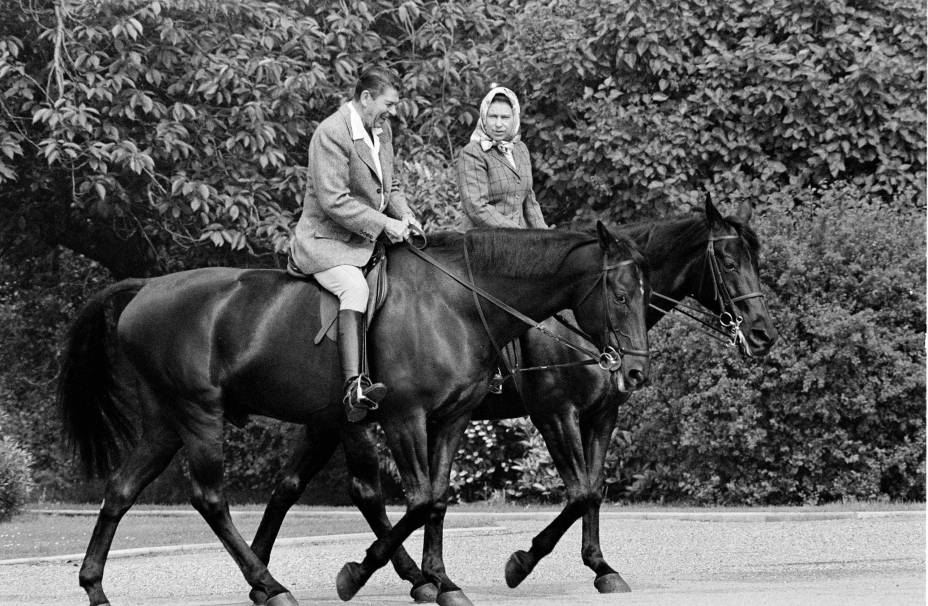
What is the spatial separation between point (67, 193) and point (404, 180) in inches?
166

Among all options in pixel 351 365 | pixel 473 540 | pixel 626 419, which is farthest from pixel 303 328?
pixel 626 419

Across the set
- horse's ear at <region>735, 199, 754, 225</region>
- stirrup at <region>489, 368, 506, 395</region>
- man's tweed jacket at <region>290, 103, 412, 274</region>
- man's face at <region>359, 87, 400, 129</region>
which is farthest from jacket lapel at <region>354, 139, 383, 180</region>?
horse's ear at <region>735, 199, 754, 225</region>

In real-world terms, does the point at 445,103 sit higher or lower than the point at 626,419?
higher

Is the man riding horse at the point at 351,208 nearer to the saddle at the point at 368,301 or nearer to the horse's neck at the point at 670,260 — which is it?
the saddle at the point at 368,301

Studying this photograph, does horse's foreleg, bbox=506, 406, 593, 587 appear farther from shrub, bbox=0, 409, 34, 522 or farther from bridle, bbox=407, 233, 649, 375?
shrub, bbox=0, 409, 34, 522

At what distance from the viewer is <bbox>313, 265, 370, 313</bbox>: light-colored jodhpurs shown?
8070 mm

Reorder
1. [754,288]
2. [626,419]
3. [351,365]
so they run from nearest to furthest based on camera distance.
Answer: [351,365] → [754,288] → [626,419]

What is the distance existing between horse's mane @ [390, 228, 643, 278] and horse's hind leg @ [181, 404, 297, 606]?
1630 millimetres

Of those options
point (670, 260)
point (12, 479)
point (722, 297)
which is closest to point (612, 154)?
point (12, 479)

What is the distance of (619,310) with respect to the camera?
8.00m

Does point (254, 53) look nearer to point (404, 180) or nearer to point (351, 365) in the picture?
point (404, 180)

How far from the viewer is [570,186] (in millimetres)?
17484

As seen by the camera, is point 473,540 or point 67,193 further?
point 67,193

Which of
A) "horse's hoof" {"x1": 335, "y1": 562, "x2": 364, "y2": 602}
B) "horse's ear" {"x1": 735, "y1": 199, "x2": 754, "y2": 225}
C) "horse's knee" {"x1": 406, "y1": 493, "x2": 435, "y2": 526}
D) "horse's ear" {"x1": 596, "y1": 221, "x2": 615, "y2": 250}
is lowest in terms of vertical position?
"horse's hoof" {"x1": 335, "y1": 562, "x2": 364, "y2": 602}
